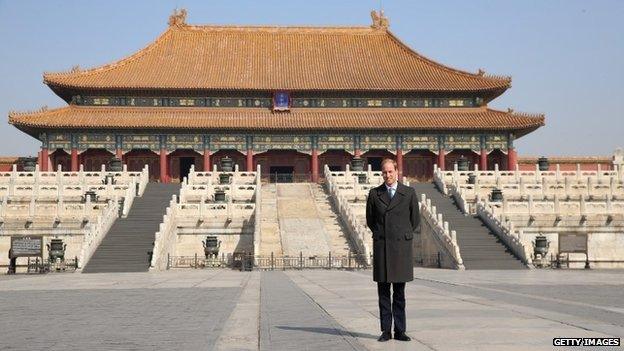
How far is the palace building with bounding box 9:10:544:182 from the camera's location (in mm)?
54156

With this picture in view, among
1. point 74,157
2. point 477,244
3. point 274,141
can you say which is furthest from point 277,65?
point 477,244

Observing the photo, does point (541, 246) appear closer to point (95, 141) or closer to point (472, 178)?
point (472, 178)

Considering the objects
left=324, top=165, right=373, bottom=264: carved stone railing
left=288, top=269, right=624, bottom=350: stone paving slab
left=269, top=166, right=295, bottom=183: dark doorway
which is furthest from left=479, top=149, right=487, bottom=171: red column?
left=288, top=269, right=624, bottom=350: stone paving slab

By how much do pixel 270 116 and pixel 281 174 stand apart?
18.4ft

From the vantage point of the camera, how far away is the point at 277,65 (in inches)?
2399

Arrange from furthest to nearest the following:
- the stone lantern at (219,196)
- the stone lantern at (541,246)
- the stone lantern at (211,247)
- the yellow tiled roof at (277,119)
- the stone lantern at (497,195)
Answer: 1. the yellow tiled roof at (277,119)
2. the stone lantern at (497,195)
3. the stone lantern at (219,196)
4. the stone lantern at (211,247)
5. the stone lantern at (541,246)

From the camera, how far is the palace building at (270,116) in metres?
54.2

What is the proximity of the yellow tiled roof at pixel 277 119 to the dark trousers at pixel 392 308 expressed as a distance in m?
46.1

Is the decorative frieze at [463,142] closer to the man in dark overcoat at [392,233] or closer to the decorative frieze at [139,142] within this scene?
the decorative frieze at [139,142]

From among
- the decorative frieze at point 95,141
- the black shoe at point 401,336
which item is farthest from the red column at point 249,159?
the black shoe at point 401,336

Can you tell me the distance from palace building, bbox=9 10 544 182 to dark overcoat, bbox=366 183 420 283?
4590 cm

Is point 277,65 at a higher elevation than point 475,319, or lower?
higher

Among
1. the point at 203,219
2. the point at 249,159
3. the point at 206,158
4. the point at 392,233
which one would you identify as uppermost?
the point at 206,158

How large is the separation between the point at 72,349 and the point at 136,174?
34481mm
